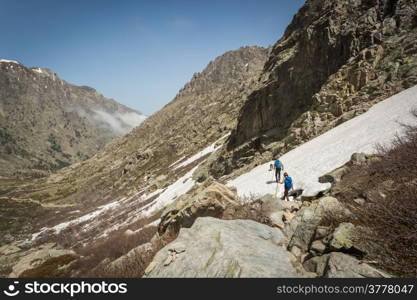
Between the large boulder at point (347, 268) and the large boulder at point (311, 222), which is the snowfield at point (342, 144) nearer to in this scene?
the large boulder at point (311, 222)

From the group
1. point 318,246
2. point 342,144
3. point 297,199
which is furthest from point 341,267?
point 342,144

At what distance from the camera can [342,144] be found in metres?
15.9

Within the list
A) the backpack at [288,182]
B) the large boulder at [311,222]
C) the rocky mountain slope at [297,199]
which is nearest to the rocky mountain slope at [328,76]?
the rocky mountain slope at [297,199]

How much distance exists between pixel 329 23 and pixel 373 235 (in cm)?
3081

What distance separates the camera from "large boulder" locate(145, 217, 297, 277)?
4.13m

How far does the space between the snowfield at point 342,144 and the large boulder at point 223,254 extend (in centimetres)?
718

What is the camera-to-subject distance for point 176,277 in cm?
445

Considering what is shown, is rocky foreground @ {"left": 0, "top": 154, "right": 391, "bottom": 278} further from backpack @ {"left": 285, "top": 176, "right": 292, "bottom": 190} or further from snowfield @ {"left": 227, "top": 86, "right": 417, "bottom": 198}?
snowfield @ {"left": 227, "top": 86, "right": 417, "bottom": 198}

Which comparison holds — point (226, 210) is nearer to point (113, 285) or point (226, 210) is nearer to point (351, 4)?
point (113, 285)

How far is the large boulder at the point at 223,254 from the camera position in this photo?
13.5 ft

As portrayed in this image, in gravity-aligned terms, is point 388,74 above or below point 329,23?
below

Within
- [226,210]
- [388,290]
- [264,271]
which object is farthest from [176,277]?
[226,210]

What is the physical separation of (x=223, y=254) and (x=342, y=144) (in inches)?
563

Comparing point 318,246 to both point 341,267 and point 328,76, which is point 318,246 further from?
point 328,76
